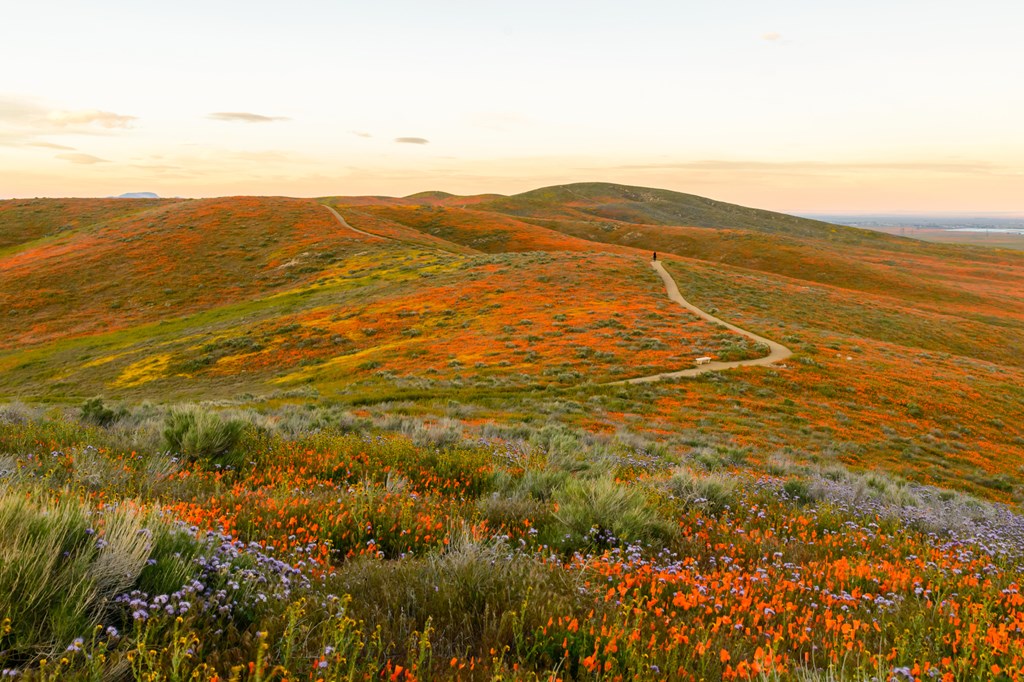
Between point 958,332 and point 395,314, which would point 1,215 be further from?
point 958,332

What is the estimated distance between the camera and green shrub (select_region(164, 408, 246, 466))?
7516 mm

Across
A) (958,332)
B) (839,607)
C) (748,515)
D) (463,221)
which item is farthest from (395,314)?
(463,221)

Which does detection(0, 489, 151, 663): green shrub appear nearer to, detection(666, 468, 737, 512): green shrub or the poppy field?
the poppy field

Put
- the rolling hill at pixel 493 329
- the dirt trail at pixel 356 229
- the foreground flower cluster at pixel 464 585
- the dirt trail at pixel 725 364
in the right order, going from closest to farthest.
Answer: the foreground flower cluster at pixel 464 585 → the rolling hill at pixel 493 329 → the dirt trail at pixel 725 364 → the dirt trail at pixel 356 229

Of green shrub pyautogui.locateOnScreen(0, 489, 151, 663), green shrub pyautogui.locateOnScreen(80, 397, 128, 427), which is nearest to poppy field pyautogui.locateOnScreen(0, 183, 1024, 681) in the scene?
green shrub pyautogui.locateOnScreen(0, 489, 151, 663)

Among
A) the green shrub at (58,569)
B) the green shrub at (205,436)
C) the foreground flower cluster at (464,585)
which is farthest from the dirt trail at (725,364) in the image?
the green shrub at (58,569)

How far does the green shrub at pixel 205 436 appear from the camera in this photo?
7.52 metres

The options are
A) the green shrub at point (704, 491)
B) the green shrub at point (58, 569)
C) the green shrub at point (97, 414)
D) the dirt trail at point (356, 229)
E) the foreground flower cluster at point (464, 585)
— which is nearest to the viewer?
the green shrub at point (58, 569)

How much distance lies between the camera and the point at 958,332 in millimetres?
43375

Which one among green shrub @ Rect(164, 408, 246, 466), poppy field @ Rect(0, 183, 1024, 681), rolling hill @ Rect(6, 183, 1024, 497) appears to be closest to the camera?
poppy field @ Rect(0, 183, 1024, 681)

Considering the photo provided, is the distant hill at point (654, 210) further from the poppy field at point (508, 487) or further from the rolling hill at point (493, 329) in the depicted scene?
the poppy field at point (508, 487)

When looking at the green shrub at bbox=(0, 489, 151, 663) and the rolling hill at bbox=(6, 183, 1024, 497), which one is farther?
the rolling hill at bbox=(6, 183, 1024, 497)

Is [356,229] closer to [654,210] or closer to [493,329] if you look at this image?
[493,329]

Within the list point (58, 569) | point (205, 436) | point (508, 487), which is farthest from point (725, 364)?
point (58, 569)
